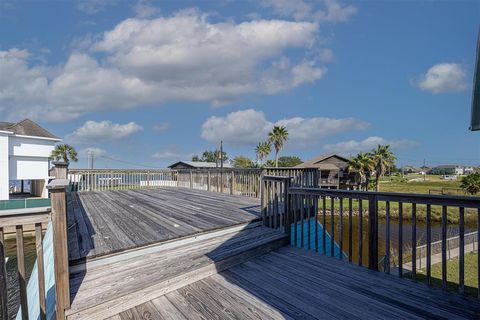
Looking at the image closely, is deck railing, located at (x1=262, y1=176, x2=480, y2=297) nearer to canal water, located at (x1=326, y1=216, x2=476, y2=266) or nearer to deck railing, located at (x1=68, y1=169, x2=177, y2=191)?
canal water, located at (x1=326, y1=216, x2=476, y2=266)

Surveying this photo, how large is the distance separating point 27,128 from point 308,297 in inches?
979

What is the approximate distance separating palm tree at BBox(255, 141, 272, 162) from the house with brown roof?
5.94 m

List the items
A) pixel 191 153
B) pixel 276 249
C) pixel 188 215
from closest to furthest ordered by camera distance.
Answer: pixel 276 249 < pixel 188 215 < pixel 191 153

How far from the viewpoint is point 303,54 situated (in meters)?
14.4

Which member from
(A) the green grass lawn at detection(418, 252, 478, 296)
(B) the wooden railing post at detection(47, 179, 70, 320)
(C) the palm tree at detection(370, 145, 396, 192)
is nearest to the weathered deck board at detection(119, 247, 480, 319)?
(B) the wooden railing post at detection(47, 179, 70, 320)

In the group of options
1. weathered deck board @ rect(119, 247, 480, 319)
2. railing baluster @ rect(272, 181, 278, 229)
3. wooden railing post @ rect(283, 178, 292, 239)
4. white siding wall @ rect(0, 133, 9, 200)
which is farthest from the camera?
white siding wall @ rect(0, 133, 9, 200)

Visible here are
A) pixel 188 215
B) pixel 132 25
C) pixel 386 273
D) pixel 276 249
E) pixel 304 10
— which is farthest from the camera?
pixel 132 25

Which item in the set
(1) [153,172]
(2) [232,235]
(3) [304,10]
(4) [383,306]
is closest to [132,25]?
(1) [153,172]

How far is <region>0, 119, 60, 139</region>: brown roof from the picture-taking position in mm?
17969

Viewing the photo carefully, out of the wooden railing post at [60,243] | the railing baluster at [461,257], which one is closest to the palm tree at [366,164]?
the railing baluster at [461,257]

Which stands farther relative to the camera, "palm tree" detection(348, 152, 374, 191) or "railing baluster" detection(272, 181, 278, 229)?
"palm tree" detection(348, 152, 374, 191)

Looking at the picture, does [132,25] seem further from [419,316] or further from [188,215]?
[419,316]

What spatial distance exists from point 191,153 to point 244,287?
6025 cm

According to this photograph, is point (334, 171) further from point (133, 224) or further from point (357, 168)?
point (133, 224)
